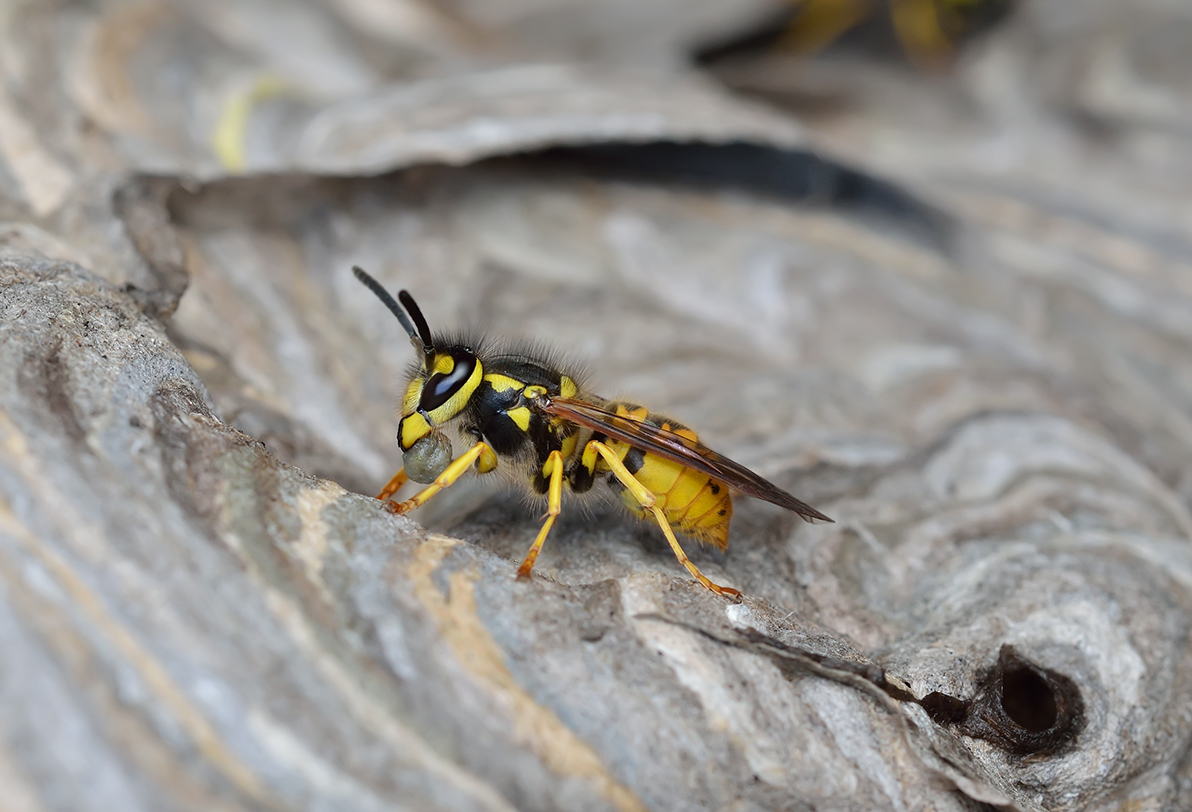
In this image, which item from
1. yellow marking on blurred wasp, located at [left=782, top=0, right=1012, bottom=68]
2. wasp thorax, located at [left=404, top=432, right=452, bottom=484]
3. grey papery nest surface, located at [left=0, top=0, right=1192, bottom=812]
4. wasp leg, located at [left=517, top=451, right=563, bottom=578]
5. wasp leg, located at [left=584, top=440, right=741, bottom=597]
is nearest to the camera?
grey papery nest surface, located at [left=0, top=0, right=1192, bottom=812]

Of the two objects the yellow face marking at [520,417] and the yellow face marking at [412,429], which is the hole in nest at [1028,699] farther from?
the yellow face marking at [412,429]

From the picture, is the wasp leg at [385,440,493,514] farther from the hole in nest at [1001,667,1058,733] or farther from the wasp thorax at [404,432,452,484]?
the hole in nest at [1001,667,1058,733]

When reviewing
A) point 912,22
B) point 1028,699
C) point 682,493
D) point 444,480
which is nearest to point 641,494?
point 682,493

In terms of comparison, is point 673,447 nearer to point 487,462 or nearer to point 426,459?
point 487,462

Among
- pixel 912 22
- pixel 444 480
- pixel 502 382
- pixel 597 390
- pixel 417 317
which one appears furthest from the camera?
pixel 912 22

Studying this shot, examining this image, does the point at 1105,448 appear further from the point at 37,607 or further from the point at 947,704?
the point at 37,607

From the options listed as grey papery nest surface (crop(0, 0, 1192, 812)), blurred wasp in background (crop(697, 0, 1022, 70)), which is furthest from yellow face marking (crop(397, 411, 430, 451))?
blurred wasp in background (crop(697, 0, 1022, 70))

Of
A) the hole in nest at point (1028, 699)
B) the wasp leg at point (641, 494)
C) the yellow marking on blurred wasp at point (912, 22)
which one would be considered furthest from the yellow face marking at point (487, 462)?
the yellow marking on blurred wasp at point (912, 22)
